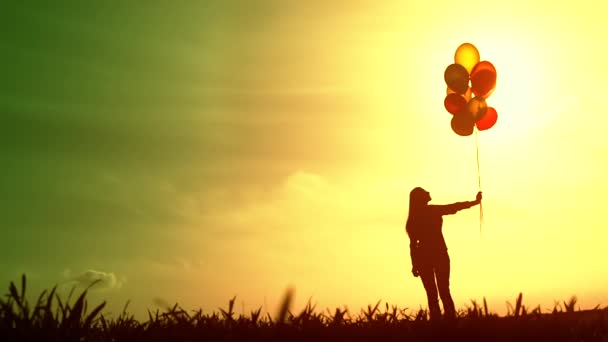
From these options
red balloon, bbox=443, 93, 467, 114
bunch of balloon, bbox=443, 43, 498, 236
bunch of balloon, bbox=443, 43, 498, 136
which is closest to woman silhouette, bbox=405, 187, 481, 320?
bunch of balloon, bbox=443, 43, 498, 236

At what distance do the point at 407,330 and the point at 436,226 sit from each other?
4.62 m

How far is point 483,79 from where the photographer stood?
35.7ft

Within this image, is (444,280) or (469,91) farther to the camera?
A: (469,91)

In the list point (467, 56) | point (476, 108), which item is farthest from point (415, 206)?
point (467, 56)

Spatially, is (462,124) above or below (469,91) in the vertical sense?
below

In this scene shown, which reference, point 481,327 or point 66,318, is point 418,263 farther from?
point 66,318

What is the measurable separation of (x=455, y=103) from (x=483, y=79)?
600mm

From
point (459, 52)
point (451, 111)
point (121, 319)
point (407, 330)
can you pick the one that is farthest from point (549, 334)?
point (459, 52)

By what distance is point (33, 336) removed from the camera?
370 cm

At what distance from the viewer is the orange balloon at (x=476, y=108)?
1092 cm

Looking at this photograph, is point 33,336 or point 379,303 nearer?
point 33,336

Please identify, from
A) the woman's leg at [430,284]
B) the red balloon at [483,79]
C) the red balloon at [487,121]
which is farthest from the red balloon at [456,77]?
the woman's leg at [430,284]

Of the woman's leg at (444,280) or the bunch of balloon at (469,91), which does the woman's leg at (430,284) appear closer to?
the woman's leg at (444,280)

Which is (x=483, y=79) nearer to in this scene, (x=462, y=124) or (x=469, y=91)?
(x=469, y=91)
